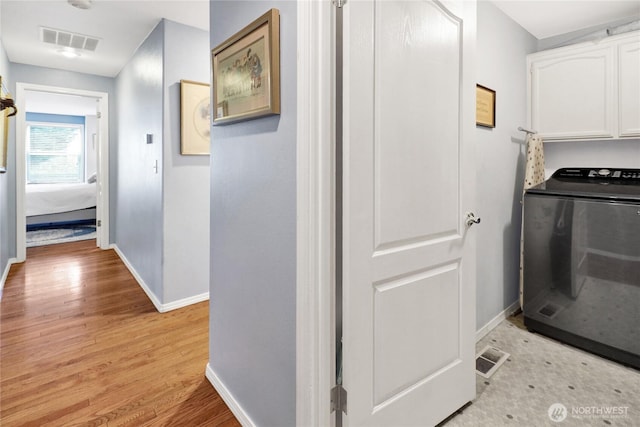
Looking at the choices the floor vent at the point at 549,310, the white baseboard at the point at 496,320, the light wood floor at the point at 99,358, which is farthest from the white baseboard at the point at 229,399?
the floor vent at the point at 549,310

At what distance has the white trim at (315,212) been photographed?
3.66 ft

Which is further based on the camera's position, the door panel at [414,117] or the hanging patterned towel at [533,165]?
the hanging patterned towel at [533,165]

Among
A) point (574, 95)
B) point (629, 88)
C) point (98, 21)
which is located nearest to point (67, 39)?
point (98, 21)

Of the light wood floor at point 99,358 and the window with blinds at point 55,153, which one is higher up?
the window with blinds at point 55,153

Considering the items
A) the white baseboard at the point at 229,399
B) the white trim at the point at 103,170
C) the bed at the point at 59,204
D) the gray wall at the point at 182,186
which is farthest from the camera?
the bed at the point at 59,204

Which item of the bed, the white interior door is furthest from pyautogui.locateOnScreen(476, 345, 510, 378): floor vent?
the bed

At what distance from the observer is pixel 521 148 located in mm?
2746

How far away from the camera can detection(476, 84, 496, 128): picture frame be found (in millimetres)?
2196

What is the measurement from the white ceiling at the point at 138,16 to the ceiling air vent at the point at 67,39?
6cm

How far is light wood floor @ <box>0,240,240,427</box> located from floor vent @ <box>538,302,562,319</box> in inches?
82.4

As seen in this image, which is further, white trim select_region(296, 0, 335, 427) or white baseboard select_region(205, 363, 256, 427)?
white baseboard select_region(205, 363, 256, 427)

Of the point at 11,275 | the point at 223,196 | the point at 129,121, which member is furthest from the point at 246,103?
the point at 11,275

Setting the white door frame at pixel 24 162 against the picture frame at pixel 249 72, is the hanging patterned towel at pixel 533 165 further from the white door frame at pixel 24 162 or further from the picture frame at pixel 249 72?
the white door frame at pixel 24 162

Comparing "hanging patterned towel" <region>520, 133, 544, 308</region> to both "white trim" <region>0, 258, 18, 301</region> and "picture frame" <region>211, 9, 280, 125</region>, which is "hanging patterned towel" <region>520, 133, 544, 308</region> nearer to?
"picture frame" <region>211, 9, 280, 125</region>
